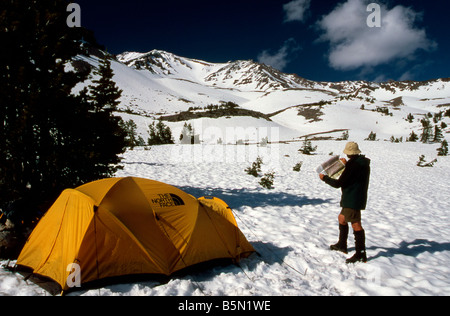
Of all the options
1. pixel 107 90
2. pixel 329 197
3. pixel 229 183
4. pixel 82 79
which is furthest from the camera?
pixel 229 183

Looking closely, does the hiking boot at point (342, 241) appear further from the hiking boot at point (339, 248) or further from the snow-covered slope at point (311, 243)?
the snow-covered slope at point (311, 243)

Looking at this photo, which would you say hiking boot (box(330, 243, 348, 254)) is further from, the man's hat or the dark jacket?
the man's hat

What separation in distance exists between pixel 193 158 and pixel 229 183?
294 inches

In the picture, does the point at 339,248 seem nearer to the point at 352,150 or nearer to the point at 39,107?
the point at 352,150

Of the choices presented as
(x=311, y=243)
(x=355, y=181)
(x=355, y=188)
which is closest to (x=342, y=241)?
(x=311, y=243)

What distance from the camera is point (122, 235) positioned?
13.2ft

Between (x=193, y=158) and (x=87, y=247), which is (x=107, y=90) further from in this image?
(x=193, y=158)

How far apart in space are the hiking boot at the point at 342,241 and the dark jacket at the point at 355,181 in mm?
678

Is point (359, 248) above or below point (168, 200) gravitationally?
below

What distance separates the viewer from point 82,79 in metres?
6.33

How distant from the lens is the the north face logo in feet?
15.1

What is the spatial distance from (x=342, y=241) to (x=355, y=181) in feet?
4.75

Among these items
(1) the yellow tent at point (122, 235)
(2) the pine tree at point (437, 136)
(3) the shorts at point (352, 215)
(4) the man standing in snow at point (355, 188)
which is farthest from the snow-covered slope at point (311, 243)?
(2) the pine tree at point (437, 136)
